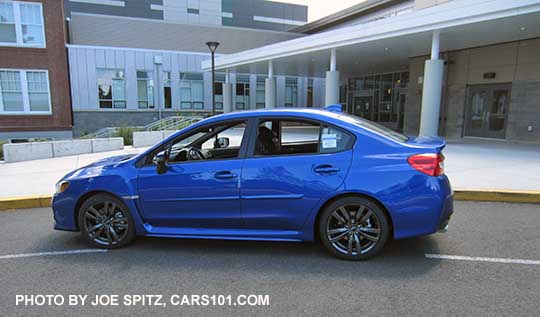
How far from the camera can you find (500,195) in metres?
6.28

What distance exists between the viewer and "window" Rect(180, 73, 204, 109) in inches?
1088

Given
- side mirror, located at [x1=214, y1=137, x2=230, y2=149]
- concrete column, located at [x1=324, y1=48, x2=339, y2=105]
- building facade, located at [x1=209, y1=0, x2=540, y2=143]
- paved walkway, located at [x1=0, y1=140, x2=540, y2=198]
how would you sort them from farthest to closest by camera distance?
Answer: concrete column, located at [x1=324, y1=48, x2=339, y2=105]
building facade, located at [x1=209, y1=0, x2=540, y2=143]
paved walkway, located at [x1=0, y1=140, x2=540, y2=198]
side mirror, located at [x1=214, y1=137, x2=230, y2=149]

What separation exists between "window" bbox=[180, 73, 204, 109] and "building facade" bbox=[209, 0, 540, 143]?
5.16 m

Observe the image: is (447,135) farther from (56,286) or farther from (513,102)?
(56,286)

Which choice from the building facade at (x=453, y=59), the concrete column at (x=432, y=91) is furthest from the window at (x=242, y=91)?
the concrete column at (x=432, y=91)

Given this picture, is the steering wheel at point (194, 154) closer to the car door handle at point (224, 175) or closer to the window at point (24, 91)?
the car door handle at point (224, 175)

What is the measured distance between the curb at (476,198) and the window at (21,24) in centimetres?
1918

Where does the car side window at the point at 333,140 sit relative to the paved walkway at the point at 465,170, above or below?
above

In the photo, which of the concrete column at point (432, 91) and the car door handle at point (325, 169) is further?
the concrete column at point (432, 91)

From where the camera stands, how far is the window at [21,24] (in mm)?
20656

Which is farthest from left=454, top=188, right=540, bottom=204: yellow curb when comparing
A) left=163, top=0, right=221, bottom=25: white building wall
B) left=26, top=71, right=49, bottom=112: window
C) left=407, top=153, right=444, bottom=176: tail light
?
left=163, top=0, right=221, bottom=25: white building wall

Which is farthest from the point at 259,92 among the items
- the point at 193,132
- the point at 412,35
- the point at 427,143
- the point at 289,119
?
the point at 427,143

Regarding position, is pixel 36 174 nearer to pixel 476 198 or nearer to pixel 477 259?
pixel 477 259

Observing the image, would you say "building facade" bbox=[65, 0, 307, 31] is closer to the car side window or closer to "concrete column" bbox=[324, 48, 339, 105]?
"concrete column" bbox=[324, 48, 339, 105]
